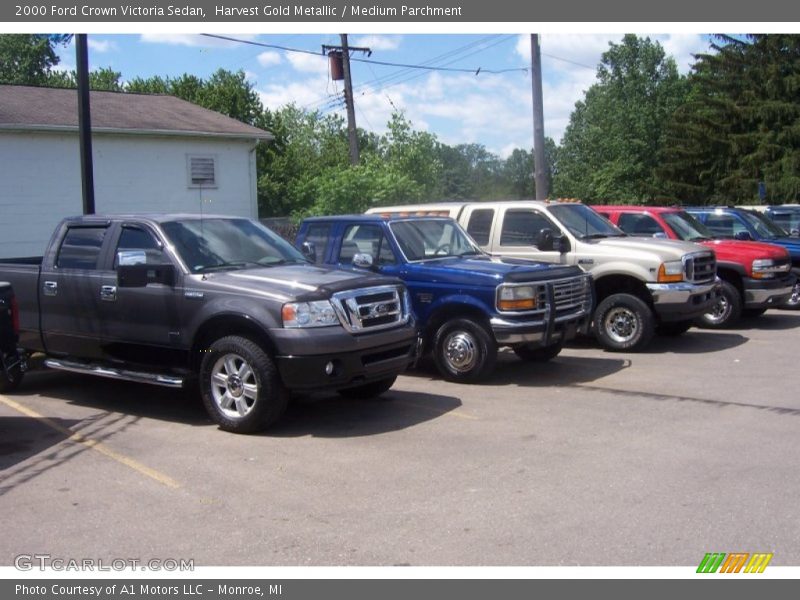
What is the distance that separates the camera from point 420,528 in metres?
5.28

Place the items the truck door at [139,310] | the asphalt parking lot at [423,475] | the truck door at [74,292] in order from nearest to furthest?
the asphalt parking lot at [423,475]
the truck door at [139,310]
the truck door at [74,292]

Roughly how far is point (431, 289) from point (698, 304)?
163 inches

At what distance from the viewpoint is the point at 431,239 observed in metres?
10.7

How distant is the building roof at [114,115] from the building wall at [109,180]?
364mm

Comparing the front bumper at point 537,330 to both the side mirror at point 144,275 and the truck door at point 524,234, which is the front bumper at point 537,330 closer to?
the truck door at point 524,234

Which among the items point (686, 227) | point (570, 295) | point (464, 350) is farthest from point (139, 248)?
point (686, 227)

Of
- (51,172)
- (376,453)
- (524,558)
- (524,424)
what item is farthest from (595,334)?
(51,172)

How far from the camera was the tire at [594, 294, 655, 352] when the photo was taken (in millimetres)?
11664

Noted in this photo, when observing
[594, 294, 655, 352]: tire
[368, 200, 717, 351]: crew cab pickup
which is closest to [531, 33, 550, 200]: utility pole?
[368, 200, 717, 351]: crew cab pickup

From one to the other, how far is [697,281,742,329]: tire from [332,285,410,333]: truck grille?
7.39 meters

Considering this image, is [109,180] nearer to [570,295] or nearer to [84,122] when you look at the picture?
[84,122]

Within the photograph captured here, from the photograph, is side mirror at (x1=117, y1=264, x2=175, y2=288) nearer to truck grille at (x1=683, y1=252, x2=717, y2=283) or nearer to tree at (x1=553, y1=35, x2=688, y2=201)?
truck grille at (x1=683, y1=252, x2=717, y2=283)

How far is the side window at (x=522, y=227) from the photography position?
1219 centimetres
